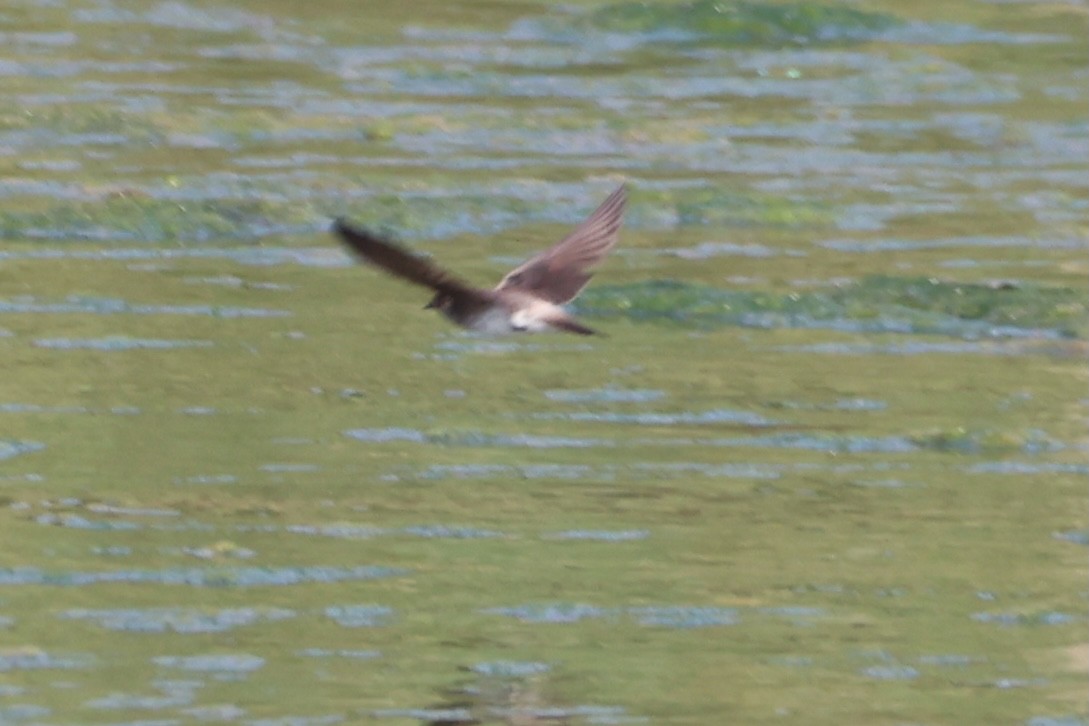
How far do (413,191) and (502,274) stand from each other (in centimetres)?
166

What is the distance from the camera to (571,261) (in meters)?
7.12

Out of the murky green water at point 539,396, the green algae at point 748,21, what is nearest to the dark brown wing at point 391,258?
the murky green water at point 539,396

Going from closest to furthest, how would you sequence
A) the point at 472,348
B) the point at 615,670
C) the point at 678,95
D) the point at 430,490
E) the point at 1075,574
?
the point at 615,670 < the point at 1075,574 < the point at 430,490 < the point at 472,348 < the point at 678,95

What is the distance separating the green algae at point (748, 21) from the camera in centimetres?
1530

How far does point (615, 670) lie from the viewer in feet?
18.3

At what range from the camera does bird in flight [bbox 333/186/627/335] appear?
5773 mm

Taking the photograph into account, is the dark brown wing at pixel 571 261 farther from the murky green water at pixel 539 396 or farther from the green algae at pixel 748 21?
the green algae at pixel 748 21

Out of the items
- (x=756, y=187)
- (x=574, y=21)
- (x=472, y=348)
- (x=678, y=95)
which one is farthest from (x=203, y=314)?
(x=574, y=21)

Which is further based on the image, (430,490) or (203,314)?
(203,314)

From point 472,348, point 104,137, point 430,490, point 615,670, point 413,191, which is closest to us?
point 615,670

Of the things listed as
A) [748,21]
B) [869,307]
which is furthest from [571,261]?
[748,21]

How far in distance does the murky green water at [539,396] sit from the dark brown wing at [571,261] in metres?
0.52

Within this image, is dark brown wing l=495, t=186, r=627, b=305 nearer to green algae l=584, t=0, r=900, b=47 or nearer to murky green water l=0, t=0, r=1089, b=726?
murky green water l=0, t=0, r=1089, b=726

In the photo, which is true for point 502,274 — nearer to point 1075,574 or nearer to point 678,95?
point 1075,574
